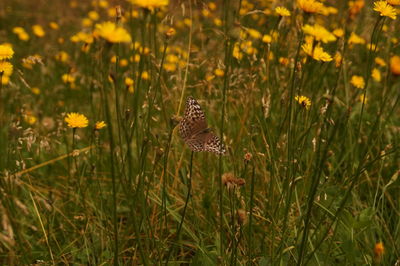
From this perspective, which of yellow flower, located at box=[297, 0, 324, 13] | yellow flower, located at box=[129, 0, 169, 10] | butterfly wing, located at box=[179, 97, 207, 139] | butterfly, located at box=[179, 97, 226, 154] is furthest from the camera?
butterfly wing, located at box=[179, 97, 207, 139]

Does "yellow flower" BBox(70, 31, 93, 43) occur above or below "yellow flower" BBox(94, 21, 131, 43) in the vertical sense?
below

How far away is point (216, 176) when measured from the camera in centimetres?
215

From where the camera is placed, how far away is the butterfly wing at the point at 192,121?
5.79 feet

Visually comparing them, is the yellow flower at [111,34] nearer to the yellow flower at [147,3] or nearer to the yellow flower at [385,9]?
the yellow flower at [147,3]

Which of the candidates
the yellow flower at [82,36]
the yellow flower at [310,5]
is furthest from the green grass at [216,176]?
the yellow flower at [82,36]

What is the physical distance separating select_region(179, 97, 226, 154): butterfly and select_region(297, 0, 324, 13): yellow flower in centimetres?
52

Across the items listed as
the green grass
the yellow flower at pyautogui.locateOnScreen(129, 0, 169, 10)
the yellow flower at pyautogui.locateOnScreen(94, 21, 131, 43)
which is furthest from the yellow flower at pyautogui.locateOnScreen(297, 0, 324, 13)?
the yellow flower at pyautogui.locateOnScreen(94, 21, 131, 43)

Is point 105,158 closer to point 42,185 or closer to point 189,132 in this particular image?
point 42,185

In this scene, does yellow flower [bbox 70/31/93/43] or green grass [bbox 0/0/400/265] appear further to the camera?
yellow flower [bbox 70/31/93/43]

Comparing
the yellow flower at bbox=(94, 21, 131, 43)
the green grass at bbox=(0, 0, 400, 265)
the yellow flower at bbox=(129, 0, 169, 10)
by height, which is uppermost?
the yellow flower at bbox=(129, 0, 169, 10)

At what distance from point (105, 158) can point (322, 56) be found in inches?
52.3

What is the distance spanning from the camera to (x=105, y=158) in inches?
101

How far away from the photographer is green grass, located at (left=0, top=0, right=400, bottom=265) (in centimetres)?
133

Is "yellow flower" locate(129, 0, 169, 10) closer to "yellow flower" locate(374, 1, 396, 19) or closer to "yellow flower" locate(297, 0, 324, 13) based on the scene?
"yellow flower" locate(297, 0, 324, 13)
